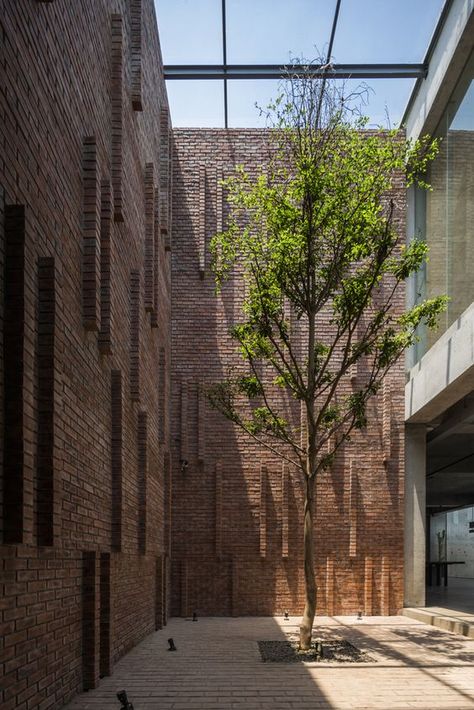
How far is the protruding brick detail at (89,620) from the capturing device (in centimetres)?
733

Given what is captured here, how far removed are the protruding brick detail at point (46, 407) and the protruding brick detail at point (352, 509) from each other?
10.6m

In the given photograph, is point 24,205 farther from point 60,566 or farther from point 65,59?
point 60,566

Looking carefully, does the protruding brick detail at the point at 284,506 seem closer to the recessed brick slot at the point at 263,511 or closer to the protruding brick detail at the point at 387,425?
the recessed brick slot at the point at 263,511

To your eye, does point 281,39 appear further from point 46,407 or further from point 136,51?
point 46,407

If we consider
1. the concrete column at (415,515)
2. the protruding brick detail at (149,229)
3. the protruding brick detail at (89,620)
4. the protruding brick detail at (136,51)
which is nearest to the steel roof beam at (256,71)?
the protruding brick detail at (149,229)

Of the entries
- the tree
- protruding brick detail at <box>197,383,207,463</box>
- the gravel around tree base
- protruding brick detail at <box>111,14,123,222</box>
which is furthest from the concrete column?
protruding brick detail at <box>111,14,123,222</box>

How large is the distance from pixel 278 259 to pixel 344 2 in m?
5.48

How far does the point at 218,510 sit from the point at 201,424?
1.58 m

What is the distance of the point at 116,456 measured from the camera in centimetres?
909

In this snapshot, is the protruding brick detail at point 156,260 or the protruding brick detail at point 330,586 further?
the protruding brick detail at point 330,586

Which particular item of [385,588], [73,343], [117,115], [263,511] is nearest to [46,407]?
[73,343]

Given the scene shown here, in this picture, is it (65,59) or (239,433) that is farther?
(239,433)

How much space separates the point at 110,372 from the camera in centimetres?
895

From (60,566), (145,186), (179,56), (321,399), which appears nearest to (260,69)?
(179,56)
